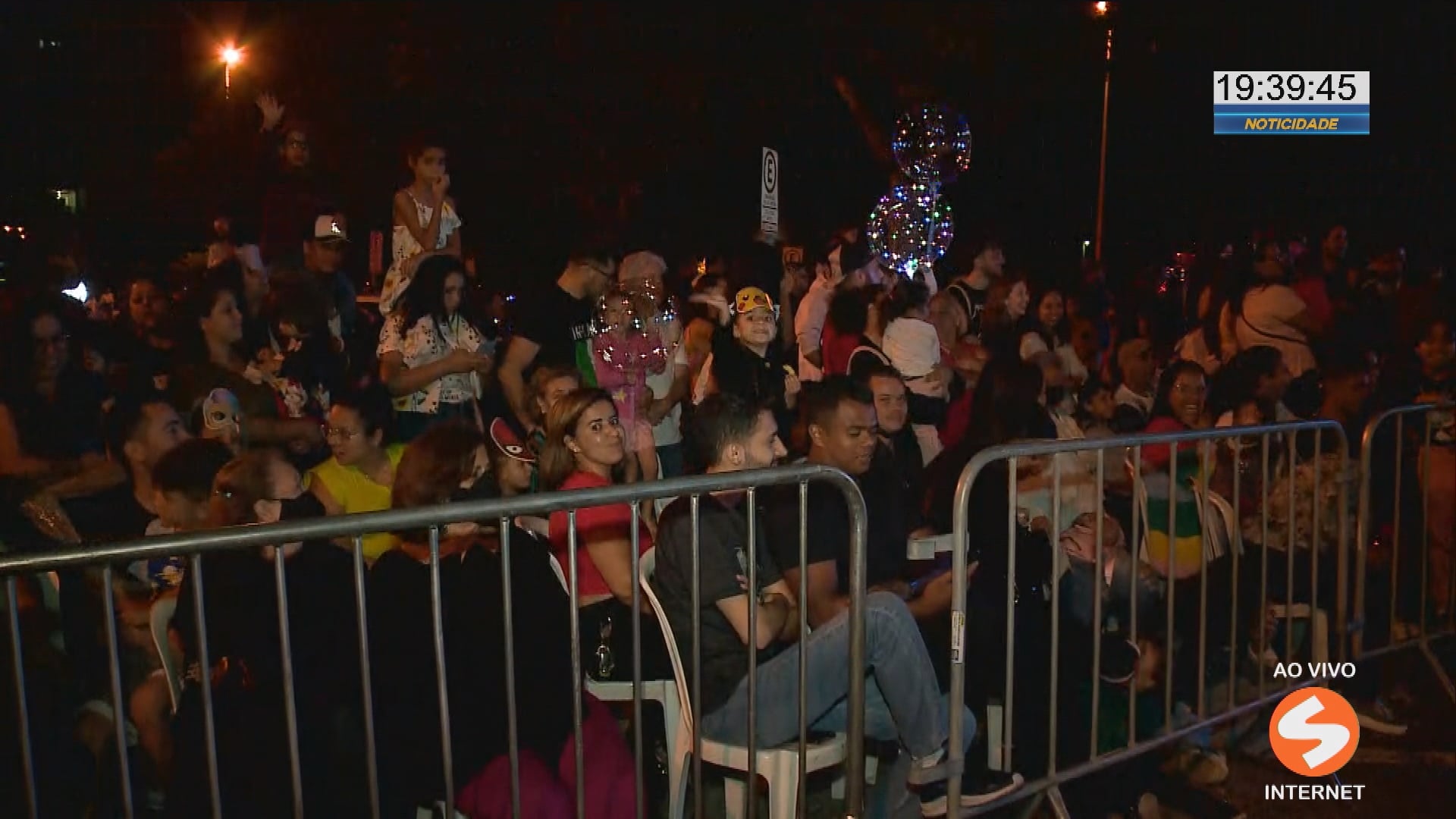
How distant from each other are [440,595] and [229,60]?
564 inches

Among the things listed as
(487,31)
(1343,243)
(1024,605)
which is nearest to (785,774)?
(1024,605)

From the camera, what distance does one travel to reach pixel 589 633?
4.27m

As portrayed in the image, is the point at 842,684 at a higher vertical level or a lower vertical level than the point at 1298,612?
higher

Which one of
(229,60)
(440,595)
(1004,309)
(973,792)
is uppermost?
(229,60)

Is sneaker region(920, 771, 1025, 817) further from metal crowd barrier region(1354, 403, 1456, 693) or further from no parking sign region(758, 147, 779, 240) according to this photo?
no parking sign region(758, 147, 779, 240)

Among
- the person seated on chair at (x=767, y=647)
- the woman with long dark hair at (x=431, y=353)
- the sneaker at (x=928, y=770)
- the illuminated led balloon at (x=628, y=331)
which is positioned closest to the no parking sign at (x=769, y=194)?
the illuminated led balloon at (x=628, y=331)

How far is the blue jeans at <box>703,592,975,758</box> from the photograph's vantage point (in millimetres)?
3961

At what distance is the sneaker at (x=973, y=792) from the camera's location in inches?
165

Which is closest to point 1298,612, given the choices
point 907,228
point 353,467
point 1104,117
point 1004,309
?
point 1004,309

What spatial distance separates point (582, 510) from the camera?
4.25 meters

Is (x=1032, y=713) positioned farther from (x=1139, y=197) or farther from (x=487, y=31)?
(x=1139, y=197)

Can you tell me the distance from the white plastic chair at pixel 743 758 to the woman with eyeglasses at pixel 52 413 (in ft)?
9.83

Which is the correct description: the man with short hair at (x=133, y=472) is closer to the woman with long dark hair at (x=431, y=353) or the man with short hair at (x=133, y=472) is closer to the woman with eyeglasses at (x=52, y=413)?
the woman with eyeglasses at (x=52, y=413)
